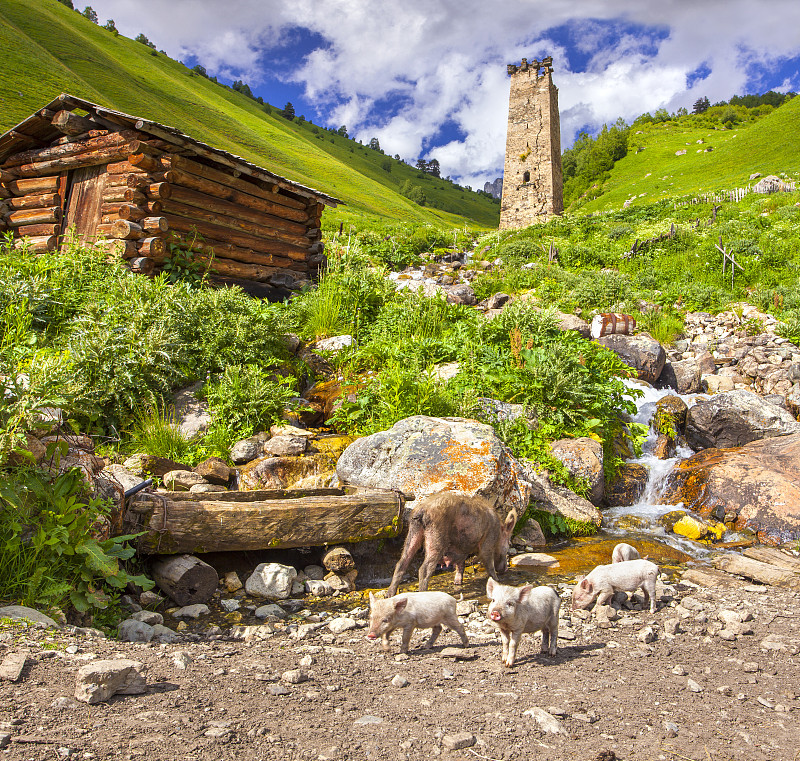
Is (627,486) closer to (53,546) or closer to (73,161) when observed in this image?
(53,546)

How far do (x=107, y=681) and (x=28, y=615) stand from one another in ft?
3.85

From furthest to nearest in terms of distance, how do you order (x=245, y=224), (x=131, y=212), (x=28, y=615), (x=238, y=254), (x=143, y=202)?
(x=245, y=224), (x=238, y=254), (x=143, y=202), (x=131, y=212), (x=28, y=615)

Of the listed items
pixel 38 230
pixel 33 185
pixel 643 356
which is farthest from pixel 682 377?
pixel 33 185

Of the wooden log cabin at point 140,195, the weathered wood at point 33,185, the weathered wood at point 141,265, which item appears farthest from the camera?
the weathered wood at point 33,185

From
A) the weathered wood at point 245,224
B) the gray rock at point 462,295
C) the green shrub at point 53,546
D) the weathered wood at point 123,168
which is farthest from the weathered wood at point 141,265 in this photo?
the gray rock at point 462,295

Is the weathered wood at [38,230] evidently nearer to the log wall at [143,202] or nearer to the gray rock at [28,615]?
the log wall at [143,202]

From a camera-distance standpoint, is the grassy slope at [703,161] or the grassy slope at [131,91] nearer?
the grassy slope at [703,161]

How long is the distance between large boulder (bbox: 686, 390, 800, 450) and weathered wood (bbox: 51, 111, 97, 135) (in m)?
13.7

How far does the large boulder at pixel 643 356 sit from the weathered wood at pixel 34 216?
42.7 feet

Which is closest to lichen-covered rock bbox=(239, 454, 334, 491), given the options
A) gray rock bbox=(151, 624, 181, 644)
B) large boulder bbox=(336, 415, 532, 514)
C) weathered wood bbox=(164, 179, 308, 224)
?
large boulder bbox=(336, 415, 532, 514)

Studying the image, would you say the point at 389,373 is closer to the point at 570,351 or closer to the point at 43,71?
the point at 570,351

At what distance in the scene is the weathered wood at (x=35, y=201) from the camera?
39.9 feet

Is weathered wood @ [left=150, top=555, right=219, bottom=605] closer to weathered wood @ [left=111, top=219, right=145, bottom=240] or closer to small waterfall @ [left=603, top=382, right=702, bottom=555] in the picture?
small waterfall @ [left=603, top=382, right=702, bottom=555]

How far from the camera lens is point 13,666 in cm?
251
